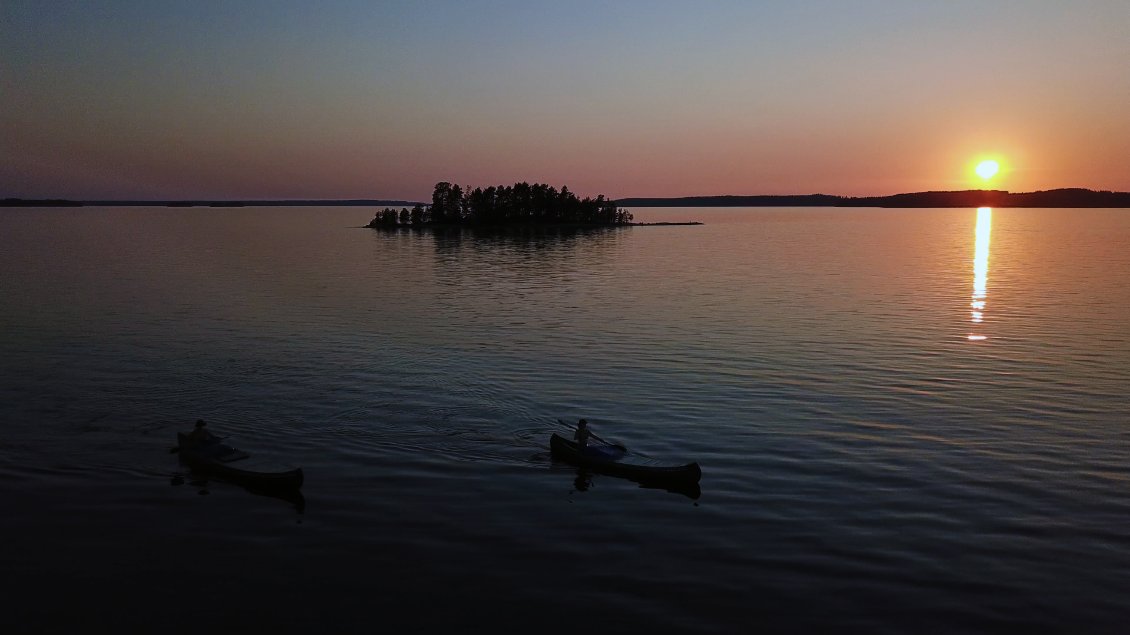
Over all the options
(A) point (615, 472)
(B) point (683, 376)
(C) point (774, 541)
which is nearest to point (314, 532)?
(A) point (615, 472)

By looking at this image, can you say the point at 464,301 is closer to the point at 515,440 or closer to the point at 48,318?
the point at 48,318

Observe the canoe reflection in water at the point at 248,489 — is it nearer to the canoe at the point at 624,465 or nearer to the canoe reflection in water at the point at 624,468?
the canoe reflection in water at the point at 624,468

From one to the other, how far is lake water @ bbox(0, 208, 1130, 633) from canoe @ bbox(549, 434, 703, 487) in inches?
23.2

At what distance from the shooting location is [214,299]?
93250 millimetres

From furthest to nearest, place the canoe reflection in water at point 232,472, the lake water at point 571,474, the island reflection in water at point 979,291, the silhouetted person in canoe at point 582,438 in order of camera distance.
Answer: the island reflection in water at point 979,291, the silhouetted person in canoe at point 582,438, the canoe reflection in water at point 232,472, the lake water at point 571,474

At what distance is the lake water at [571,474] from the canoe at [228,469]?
579 mm

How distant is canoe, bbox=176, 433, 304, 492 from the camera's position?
100 feet

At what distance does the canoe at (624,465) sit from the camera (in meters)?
30.9

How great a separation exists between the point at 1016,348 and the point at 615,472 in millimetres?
42992

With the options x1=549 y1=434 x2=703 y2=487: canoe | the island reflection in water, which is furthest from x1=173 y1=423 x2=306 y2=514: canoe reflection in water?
the island reflection in water

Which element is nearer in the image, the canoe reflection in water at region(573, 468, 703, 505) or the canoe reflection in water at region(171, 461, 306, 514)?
the canoe reflection in water at region(171, 461, 306, 514)

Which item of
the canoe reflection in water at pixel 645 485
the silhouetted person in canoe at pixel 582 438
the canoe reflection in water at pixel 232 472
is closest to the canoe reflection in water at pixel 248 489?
the canoe reflection in water at pixel 232 472

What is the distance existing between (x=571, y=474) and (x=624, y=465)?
236 centimetres

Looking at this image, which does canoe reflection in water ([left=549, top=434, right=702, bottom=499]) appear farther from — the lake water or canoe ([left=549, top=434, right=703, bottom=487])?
the lake water
